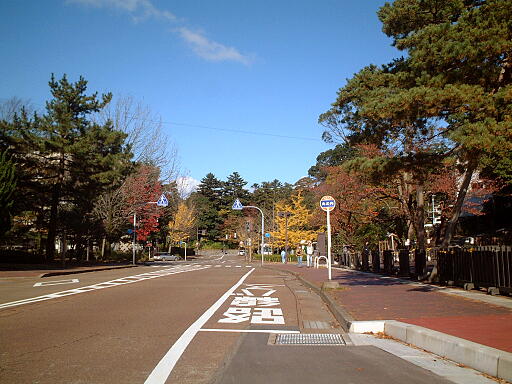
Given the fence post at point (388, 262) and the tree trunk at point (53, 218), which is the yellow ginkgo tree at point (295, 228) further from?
the fence post at point (388, 262)

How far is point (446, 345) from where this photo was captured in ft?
19.9

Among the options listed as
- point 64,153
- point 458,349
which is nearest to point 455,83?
point 458,349

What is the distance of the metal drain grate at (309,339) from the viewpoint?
7.20m

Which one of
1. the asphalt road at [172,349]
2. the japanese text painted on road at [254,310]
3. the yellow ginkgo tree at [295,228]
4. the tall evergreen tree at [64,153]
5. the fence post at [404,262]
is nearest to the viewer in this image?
the asphalt road at [172,349]

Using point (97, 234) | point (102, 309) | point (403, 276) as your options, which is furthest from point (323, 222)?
point (102, 309)

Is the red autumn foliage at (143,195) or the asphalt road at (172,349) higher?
the red autumn foliage at (143,195)

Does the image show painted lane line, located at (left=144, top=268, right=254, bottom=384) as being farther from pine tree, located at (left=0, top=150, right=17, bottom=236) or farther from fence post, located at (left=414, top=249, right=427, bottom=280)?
pine tree, located at (left=0, top=150, right=17, bottom=236)

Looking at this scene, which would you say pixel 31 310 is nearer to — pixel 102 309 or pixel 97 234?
pixel 102 309

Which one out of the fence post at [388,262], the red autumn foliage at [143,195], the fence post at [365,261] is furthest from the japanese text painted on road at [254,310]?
the red autumn foliage at [143,195]

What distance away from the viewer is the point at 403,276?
65.8 ft

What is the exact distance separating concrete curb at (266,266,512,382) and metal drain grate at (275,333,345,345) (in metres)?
0.57

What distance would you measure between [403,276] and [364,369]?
15.6 metres

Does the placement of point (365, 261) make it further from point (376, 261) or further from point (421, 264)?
point (421, 264)

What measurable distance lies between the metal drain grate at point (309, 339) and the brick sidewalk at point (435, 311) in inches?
46.2
